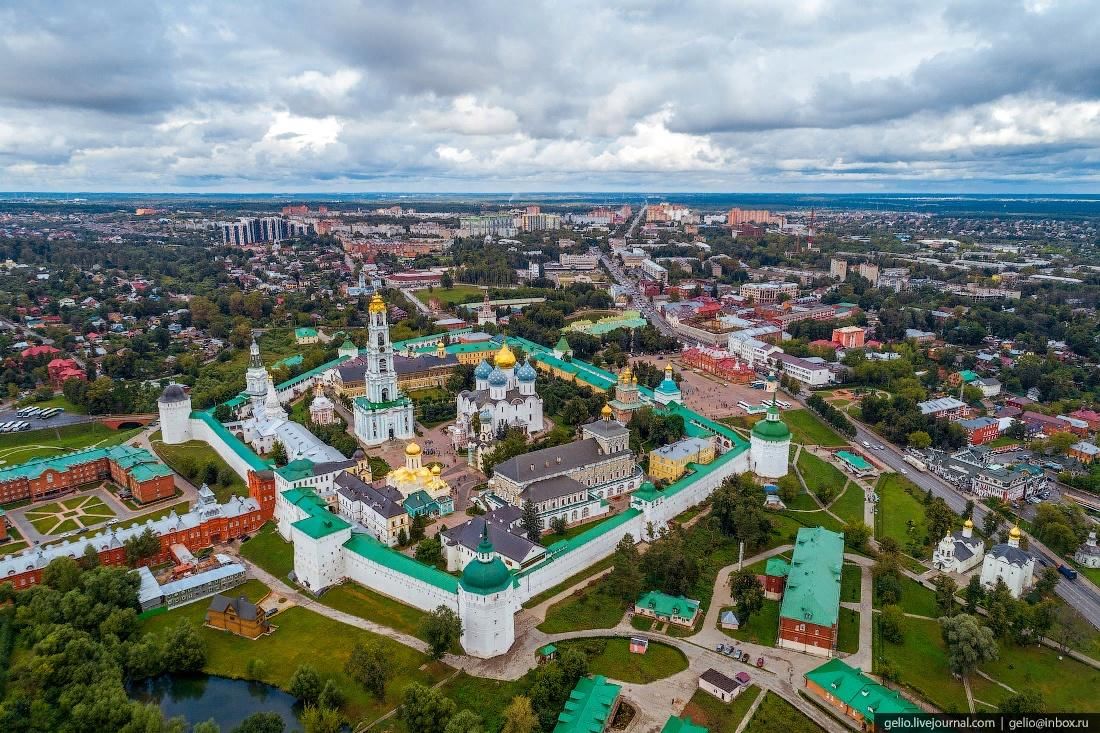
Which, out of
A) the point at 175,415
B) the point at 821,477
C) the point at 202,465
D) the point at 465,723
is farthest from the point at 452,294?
the point at 465,723

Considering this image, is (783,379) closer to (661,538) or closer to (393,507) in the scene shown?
(661,538)

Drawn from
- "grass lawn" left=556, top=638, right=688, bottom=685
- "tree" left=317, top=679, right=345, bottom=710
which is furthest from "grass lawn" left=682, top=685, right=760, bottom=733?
"tree" left=317, top=679, right=345, bottom=710

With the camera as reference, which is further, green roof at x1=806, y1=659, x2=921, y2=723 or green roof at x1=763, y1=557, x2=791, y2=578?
green roof at x1=763, y1=557, x2=791, y2=578

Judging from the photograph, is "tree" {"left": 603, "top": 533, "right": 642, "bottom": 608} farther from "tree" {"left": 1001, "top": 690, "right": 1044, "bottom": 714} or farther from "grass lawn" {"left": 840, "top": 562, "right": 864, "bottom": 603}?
"tree" {"left": 1001, "top": 690, "right": 1044, "bottom": 714}

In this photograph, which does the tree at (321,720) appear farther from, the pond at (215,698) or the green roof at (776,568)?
the green roof at (776,568)

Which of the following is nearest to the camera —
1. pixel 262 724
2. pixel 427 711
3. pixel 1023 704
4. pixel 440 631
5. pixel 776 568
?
pixel 262 724

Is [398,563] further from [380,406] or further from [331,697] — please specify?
[380,406]

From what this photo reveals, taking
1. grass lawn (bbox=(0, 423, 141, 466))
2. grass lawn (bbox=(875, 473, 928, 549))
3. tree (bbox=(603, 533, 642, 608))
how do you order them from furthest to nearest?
grass lawn (bbox=(0, 423, 141, 466)) → grass lawn (bbox=(875, 473, 928, 549)) → tree (bbox=(603, 533, 642, 608))

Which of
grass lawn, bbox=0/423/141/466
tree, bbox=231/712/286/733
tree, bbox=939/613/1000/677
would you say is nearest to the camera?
tree, bbox=231/712/286/733

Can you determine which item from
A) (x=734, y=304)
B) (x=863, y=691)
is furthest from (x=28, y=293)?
(x=863, y=691)
